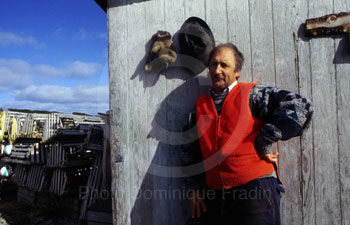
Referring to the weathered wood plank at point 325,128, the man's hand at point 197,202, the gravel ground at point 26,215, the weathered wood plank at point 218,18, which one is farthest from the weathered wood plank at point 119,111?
the gravel ground at point 26,215

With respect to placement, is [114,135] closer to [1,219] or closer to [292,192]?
[292,192]

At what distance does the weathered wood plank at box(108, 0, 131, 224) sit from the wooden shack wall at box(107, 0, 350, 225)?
1 centimetres

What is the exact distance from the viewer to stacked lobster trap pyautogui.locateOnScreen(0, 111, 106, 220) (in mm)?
6609

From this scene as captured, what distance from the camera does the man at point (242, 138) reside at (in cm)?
186

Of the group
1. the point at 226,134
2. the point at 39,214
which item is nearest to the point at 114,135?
the point at 226,134

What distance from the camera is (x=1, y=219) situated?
690 centimetres

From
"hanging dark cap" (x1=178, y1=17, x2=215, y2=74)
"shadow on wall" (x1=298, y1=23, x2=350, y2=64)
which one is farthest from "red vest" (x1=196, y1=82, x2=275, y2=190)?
"shadow on wall" (x1=298, y1=23, x2=350, y2=64)

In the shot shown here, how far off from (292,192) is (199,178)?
1049 millimetres

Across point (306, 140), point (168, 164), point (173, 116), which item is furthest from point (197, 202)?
point (306, 140)

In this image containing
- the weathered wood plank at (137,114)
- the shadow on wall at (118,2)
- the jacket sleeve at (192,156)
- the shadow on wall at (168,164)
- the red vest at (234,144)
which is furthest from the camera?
the shadow on wall at (118,2)

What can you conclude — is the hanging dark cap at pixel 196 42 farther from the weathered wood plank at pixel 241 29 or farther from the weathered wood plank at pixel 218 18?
the weathered wood plank at pixel 241 29

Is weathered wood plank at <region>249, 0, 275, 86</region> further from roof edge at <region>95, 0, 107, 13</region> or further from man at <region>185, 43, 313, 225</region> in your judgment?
roof edge at <region>95, 0, 107, 13</region>

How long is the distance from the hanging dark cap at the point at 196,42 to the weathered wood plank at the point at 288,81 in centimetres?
77

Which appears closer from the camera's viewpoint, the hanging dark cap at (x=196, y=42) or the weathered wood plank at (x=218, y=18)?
the hanging dark cap at (x=196, y=42)
